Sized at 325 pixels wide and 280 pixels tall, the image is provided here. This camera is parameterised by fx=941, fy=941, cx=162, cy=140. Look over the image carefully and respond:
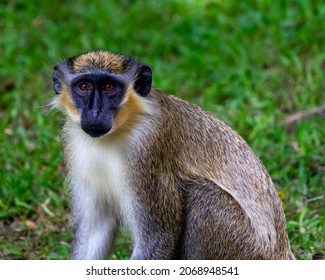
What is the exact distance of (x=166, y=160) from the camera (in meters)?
6.54

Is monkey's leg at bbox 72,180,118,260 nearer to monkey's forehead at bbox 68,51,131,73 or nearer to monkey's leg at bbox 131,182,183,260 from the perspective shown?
monkey's leg at bbox 131,182,183,260

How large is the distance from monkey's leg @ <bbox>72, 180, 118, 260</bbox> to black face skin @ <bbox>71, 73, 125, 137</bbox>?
28.7 inches

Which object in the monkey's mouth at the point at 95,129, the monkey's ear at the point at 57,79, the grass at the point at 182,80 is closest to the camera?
the monkey's mouth at the point at 95,129

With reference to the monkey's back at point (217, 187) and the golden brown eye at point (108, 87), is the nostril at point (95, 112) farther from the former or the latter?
the monkey's back at point (217, 187)

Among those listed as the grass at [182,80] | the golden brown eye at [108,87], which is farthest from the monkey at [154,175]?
the grass at [182,80]

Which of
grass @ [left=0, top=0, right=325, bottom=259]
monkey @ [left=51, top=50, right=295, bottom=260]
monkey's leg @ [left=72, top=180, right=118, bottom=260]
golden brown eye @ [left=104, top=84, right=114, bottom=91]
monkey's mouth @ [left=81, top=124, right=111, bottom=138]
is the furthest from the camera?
grass @ [left=0, top=0, right=325, bottom=259]

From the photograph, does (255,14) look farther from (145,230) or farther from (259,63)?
(145,230)

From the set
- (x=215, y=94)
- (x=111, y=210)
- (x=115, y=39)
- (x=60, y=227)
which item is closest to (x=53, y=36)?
(x=115, y=39)

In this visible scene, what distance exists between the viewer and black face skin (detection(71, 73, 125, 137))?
611 centimetres

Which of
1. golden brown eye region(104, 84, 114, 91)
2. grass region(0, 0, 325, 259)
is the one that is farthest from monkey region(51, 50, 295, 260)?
grass region(0, 0, 325, 259)

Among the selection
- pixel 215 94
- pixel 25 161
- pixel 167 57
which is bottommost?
pixel 25 161

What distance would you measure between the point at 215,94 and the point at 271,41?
1.17m

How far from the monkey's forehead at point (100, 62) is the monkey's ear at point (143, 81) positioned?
11cm

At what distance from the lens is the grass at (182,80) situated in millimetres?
8383
